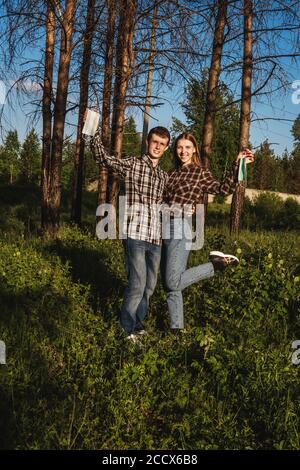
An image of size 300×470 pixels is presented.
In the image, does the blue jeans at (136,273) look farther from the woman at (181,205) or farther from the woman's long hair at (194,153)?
the woman's long hair at (194,153)

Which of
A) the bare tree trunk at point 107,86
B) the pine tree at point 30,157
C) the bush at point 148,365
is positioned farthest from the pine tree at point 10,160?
the bush at point 148,365

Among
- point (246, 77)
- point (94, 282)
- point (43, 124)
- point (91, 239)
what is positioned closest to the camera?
point (94, 282)

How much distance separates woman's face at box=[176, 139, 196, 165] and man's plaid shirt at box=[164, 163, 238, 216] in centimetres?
9

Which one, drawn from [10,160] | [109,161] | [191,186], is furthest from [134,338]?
[10,160]

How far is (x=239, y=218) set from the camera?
10750 mm

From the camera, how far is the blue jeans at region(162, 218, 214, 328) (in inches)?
181

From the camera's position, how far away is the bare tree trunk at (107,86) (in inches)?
369

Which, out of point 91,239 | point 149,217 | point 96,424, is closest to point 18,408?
point 96,424

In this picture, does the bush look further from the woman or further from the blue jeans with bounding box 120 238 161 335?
the woman

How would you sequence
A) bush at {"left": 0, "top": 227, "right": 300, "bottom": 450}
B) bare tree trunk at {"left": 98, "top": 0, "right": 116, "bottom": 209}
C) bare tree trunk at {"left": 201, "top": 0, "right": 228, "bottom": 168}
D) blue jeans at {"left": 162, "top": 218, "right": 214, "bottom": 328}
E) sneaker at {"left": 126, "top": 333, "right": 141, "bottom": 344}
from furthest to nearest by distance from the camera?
bare tree trunk at {"left": 201, "top": 0, "right": 228, "bottom": 168} < bare tree trunk at {"left": 98, "top": 0, "right": 116, "bottom": 209} < blue jeans at {"left": 162, "top": 218, "right": 214, "bottom": 328} < sneaker at {"left": 126, "top": 333, "right": 141, "bottom": 344} < bush at {"left": 0, "top": 227, "right": 300, "bottom": 450}

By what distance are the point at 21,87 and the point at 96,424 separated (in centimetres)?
786

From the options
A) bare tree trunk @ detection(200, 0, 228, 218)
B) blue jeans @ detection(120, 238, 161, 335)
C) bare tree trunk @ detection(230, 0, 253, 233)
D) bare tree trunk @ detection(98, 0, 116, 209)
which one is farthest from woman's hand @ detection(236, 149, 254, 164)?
bare tree trunk @ detection(230, 0, 253, 233)

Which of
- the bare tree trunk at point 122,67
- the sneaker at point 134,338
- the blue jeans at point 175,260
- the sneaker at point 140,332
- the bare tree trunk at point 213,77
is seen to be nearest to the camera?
the sneaker at point 134,338
